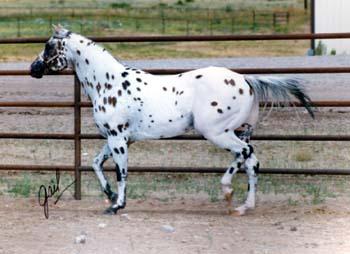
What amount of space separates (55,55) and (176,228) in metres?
1.95

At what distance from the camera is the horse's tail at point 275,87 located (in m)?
8.79

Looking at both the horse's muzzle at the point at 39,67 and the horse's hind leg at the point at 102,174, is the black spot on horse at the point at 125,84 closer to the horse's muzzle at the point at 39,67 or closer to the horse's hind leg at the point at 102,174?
the horse's hind leg at the point at 102,174

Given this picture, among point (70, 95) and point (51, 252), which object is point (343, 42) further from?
point (51, 252)

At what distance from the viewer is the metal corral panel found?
27.1 m

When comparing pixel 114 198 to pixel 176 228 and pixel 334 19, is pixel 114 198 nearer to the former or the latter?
pixel 176 228

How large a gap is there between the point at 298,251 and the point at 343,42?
21748mm

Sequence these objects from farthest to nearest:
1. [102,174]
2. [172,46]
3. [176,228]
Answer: [172,46], [102,174], [176,228]

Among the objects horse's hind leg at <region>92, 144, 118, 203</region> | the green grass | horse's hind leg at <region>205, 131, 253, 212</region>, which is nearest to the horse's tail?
horse's hind leg at <region>205, 131, 253, 212</region>

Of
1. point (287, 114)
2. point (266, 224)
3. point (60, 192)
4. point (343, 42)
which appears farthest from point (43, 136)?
point (343, 42)

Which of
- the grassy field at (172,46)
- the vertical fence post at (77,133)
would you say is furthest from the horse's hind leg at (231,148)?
the vertical fence post at (77,133)

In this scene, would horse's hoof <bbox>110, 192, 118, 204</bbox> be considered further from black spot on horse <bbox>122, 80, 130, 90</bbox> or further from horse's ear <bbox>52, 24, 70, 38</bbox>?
horse's ear <bbox>52, 24, 70, 38</bbox>

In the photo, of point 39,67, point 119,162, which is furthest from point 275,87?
point 39,67

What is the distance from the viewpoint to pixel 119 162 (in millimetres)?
8859

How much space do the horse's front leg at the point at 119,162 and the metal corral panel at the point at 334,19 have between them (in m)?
18.7
